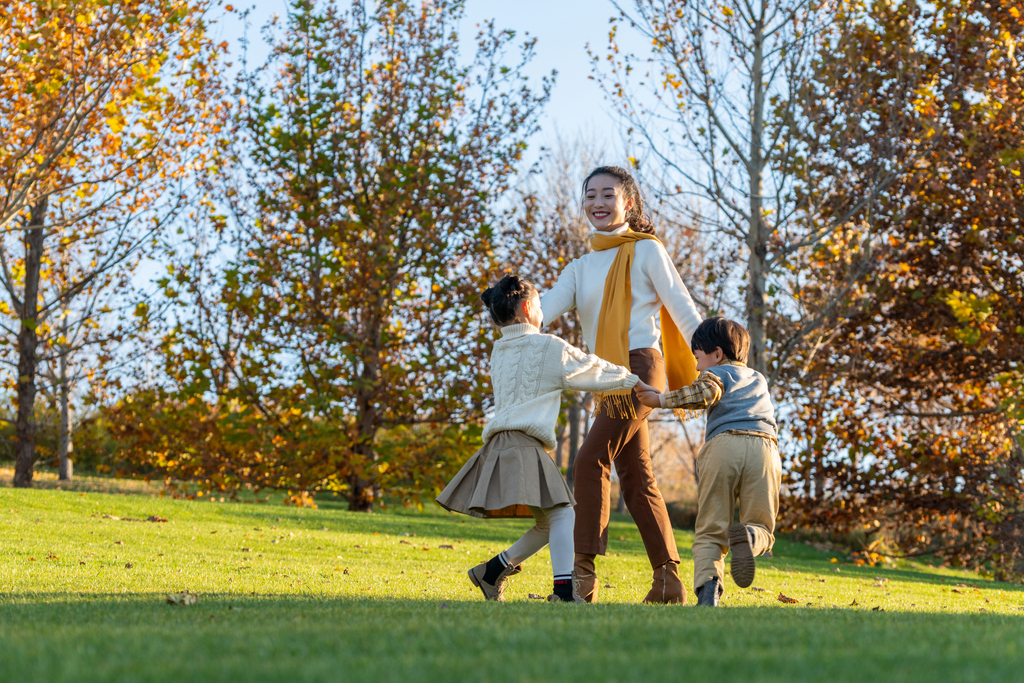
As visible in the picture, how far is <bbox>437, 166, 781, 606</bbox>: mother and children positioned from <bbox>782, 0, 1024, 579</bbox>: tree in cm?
766

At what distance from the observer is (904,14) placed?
39.2 ft

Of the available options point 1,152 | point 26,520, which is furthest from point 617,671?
point 1,152

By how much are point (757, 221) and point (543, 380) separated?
7435mm

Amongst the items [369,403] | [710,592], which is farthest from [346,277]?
[710,592]

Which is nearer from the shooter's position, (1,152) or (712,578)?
(712,578)

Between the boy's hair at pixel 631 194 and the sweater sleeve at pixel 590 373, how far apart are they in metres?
1.12

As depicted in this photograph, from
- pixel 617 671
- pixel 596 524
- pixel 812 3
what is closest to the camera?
pixel 617 671

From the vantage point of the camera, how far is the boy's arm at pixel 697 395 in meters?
3.86

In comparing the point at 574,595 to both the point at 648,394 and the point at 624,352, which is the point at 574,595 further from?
the point at 624,352

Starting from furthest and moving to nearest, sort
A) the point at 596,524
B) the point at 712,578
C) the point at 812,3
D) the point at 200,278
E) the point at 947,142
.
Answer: the point at 200,278 → the point at 947,142 → the point at 812,3 → the point at 596,524 → the point at 712,578

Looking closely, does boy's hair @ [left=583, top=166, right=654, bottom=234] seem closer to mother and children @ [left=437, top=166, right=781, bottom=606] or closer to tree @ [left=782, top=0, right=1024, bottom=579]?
mother and children @ [left=437, top=166, right=781, bottom=606]

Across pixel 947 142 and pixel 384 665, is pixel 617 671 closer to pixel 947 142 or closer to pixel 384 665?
pixel 384 665

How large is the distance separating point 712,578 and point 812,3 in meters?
9.08

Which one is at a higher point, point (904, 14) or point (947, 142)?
point (904, 14)
